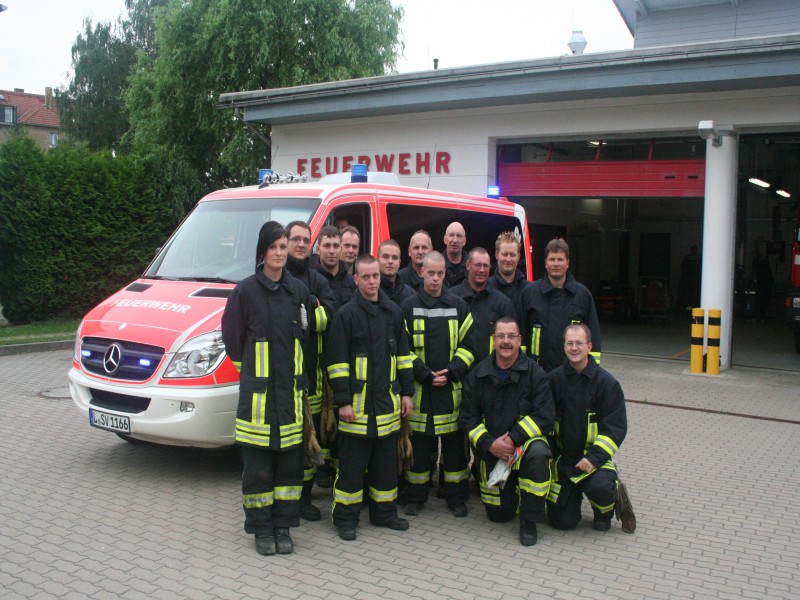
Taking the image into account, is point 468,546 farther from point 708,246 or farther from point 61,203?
point 61,203

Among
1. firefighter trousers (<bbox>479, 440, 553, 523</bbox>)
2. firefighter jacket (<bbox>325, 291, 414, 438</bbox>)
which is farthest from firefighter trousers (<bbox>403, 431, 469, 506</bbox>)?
firefighter jacket (<bbox>325, 291, 414, 438</bbox>)

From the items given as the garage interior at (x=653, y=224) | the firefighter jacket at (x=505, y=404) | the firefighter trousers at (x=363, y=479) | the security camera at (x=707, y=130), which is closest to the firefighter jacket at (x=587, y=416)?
the firefighter jacket at (x=505, y=404)

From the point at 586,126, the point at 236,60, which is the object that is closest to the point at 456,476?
the point at 586,126

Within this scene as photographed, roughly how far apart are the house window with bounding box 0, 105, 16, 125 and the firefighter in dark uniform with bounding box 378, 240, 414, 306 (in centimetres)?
7302

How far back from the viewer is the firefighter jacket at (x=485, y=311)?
A: 5949 mm

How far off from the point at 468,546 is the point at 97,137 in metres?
37.9

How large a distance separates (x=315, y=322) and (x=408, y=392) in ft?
2.59

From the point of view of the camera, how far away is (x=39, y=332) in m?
14.4

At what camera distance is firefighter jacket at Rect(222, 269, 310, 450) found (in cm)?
485

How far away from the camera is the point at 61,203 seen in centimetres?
1562

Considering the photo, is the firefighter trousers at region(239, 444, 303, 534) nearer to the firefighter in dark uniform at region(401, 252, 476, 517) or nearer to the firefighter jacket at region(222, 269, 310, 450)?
the firefighter jacket at region(222, 269, 310, 450)

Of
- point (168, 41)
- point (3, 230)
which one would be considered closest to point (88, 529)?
point (3, 230)

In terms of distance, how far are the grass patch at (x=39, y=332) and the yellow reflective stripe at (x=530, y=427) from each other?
10.3 meters

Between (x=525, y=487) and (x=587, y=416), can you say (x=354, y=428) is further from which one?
(x=587, y=416)
